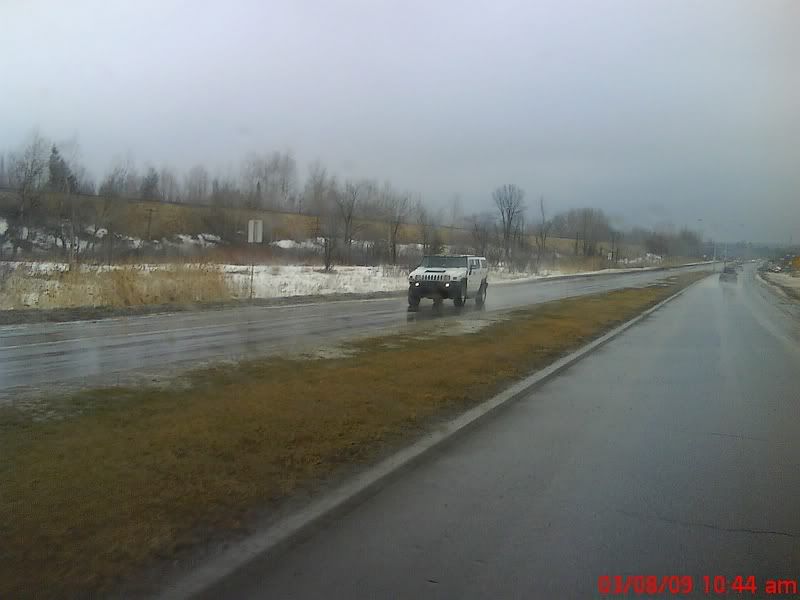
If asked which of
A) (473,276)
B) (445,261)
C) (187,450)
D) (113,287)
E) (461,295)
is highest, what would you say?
(445,261)

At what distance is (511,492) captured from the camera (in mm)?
5711

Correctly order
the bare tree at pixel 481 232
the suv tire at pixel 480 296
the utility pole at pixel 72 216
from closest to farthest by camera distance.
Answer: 1. the suv tire at pixel 480 296
2. the utility pole at pixel 72 216
3. the bare tree at pixel 481 232

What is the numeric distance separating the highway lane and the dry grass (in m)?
2.93

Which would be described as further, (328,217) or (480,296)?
(328,217)

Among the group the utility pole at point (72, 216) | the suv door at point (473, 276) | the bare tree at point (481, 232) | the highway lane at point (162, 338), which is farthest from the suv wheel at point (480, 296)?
the bare tree at point (481, 232)

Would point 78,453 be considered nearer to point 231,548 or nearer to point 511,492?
point 231,548

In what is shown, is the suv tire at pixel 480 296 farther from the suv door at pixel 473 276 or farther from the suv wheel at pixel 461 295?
the suv wheel at pixel 461 295

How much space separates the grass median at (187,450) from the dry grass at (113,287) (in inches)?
553

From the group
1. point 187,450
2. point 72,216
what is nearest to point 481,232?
point 72,216
